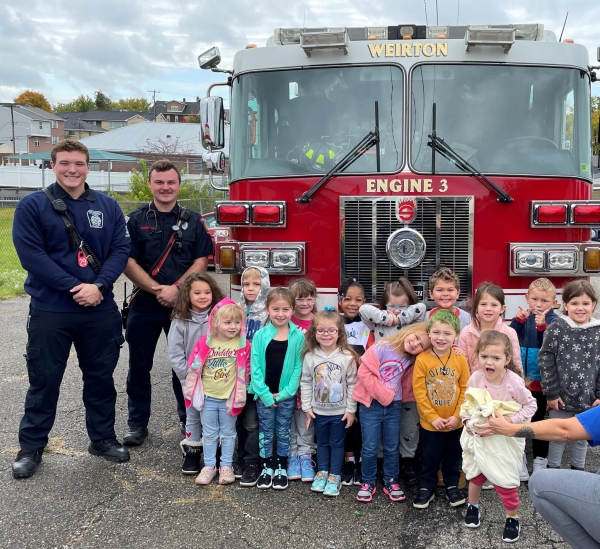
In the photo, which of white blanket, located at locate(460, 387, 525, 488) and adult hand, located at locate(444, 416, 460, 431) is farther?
adult hand, located at locate(444, 416, 460, 431)

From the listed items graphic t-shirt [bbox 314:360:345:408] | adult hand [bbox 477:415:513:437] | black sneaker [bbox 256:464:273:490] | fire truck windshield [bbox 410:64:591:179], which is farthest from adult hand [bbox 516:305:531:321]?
black sneaker [bbox 256:464:273:490]

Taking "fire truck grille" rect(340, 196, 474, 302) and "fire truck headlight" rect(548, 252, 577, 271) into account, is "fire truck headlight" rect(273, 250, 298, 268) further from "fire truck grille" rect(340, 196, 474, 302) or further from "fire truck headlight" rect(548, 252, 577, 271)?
"fire truck headlight" rect(548, 252, 577, 271)

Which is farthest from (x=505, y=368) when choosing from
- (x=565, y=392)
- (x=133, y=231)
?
(x=133, y=231)

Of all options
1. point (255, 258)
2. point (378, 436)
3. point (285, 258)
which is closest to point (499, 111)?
point (285, 258)

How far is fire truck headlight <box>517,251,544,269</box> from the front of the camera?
4.74 metres

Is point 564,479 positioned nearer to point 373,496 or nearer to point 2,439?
point 373,496

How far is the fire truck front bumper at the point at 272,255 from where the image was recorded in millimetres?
4902

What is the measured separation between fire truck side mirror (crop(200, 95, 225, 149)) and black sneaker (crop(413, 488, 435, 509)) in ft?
10.2

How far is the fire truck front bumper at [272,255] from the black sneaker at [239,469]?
1.41 meters

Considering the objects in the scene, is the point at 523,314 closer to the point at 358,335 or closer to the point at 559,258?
the point at 559,258

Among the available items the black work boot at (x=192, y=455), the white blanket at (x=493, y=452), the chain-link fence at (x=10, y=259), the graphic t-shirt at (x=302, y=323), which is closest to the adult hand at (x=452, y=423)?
the white blanket at (x=493, y=452)

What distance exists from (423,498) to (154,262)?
245 cm

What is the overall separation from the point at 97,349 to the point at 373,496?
2034 millimetres

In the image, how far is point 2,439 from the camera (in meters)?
4.90
